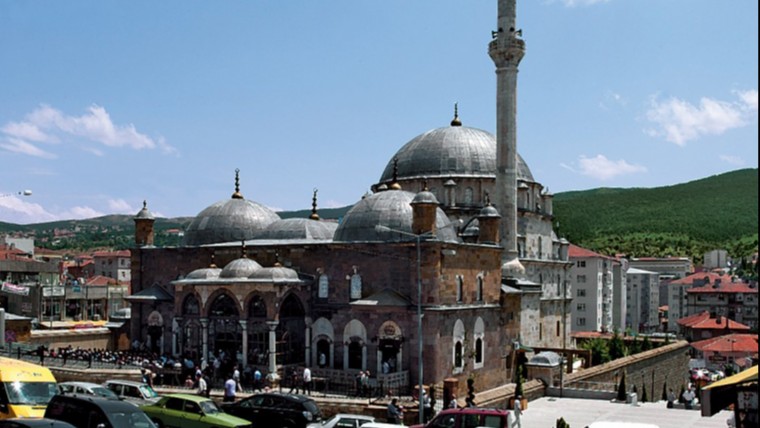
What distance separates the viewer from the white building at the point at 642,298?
120 m

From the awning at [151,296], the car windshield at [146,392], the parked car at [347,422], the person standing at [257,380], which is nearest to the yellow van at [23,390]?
the car windshield at [146,392]

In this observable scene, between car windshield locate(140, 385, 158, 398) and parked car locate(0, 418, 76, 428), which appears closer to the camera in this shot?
parked car locate(0, 418, 76, 428)

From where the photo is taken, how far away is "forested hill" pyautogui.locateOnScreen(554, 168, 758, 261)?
14838 cm

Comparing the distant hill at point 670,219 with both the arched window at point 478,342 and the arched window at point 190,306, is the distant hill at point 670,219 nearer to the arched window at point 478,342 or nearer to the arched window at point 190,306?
the arched window at point 478,342

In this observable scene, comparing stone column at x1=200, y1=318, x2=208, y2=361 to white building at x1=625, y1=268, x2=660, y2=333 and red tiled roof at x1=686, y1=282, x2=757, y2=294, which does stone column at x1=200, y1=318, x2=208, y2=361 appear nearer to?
red tiled roof at x1=686, y1=282, x2=757, y2=294

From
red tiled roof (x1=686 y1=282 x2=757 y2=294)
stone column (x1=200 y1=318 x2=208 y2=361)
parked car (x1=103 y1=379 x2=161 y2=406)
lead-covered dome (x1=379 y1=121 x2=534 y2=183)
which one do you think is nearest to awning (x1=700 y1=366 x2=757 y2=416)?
parked car (x1=103 y1=379 x2=161 y2=406)

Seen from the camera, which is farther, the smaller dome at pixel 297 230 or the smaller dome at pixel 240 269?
the smaller dome at pixel 297 230

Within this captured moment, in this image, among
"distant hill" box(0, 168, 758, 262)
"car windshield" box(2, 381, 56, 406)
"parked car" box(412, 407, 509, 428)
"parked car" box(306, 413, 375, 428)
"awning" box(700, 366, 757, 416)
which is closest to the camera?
"awning" box(700, 366, 757, 416)

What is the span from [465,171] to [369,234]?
14.8 meters

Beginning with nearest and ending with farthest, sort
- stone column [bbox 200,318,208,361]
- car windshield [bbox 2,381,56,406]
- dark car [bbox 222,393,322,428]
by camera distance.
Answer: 1. car windshield [bbox 2,381,56,406]
2. dark car [bbox 222,393,322,428]
3. stone column [bbox 200,318,208,361]

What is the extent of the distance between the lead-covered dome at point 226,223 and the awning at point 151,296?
328cm

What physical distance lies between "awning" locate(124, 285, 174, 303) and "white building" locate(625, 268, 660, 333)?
89.8 m

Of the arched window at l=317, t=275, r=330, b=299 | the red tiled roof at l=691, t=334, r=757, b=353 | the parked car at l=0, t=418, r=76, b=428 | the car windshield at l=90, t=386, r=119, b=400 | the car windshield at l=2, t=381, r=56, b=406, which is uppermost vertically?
the arched window at l=317, t=275, r=330, b=299

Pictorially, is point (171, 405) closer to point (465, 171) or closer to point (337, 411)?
point (337, 411)
